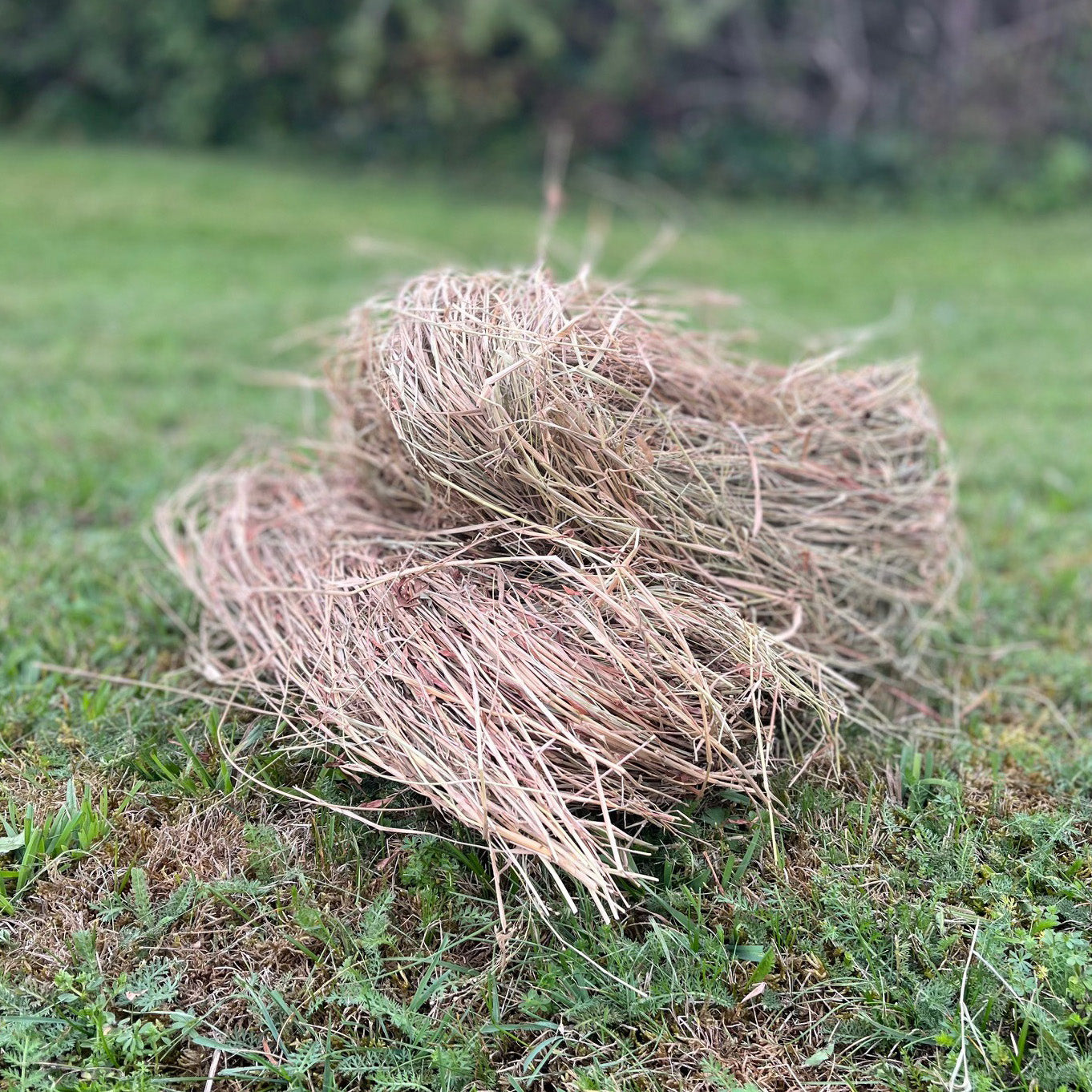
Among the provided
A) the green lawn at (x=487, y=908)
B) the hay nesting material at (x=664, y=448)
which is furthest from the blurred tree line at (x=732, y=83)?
the hay nesting material at (x=664, y=448)

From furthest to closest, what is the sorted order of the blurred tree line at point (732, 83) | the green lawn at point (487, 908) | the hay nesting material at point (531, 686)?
the blurred tree line at point (732, 83) < the hay nesting material at point (531, 686) < the green lawn at point (487, 908)

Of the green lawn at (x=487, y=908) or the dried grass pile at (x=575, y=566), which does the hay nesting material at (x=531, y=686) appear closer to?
the dried grass pile at (x=575, y=566)

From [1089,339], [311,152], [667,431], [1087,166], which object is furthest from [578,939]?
[311,152]

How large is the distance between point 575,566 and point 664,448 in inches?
12.6

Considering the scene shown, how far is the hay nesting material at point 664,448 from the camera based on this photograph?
1.85 m

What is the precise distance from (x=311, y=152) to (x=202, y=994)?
1109 centimetres

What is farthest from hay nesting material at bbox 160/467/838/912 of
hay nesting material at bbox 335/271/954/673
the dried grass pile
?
hay nesting material at bbox 335/271/954/673

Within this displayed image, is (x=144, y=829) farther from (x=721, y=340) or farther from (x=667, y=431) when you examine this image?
(x=721, y=340)

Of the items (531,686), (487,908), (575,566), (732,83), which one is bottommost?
(487,908)

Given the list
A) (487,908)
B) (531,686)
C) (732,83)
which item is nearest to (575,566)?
(531,686)

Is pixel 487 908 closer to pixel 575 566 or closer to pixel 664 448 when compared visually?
pixel 575 566

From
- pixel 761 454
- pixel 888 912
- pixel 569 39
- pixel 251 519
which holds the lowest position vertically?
Result: pixel 888 912

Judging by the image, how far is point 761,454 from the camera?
7.16 ft

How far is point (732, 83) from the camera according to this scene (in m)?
9.94
